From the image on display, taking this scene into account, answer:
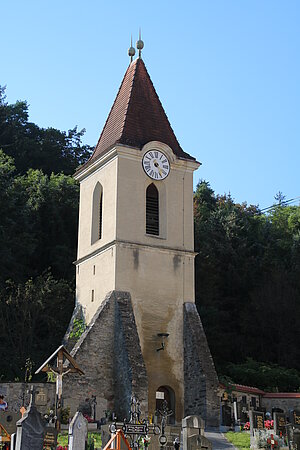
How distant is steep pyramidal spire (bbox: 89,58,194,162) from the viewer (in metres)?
32.0

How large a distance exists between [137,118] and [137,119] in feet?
0.18

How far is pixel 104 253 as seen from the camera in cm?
3066

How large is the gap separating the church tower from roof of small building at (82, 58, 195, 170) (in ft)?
0.19

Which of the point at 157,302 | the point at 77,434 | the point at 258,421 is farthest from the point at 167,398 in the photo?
the point at 77,434

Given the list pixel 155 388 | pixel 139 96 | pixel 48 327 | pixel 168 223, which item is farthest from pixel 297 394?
pixel 139 96

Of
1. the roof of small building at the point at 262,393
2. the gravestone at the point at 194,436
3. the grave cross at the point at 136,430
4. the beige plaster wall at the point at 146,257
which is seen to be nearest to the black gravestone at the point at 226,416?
the beige plaster wall at the point at 146,257

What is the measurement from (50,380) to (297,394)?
10802 millimetres

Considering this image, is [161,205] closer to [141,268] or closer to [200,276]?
[141,268]

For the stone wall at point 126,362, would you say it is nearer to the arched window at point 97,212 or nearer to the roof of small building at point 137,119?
the arched window at point 97,212

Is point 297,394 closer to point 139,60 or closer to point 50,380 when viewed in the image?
point 50,380

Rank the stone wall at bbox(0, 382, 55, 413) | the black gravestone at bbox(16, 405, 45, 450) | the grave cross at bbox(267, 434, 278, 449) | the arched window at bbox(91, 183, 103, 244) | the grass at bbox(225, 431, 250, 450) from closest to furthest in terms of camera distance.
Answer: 1. the black gravestone at bbox(16, 405, 45, 450)
2. the grave cross at bbox(267, 434, 278, 449)
3. the grass at bbox(225, 431, 250, 450)
4. the stone wall at bbox(0, 382, 55, 413)
5. the arched window at bbox(91, 183, 103, 244)

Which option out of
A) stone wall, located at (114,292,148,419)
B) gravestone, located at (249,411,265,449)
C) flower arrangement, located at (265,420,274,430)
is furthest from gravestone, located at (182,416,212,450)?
stone wall, located at (114,292,148,419)

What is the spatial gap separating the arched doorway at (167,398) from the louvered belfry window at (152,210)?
6.27 meters

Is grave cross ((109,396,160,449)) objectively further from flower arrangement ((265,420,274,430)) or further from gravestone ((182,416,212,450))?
flower arrangement ((265,420,274,430))
